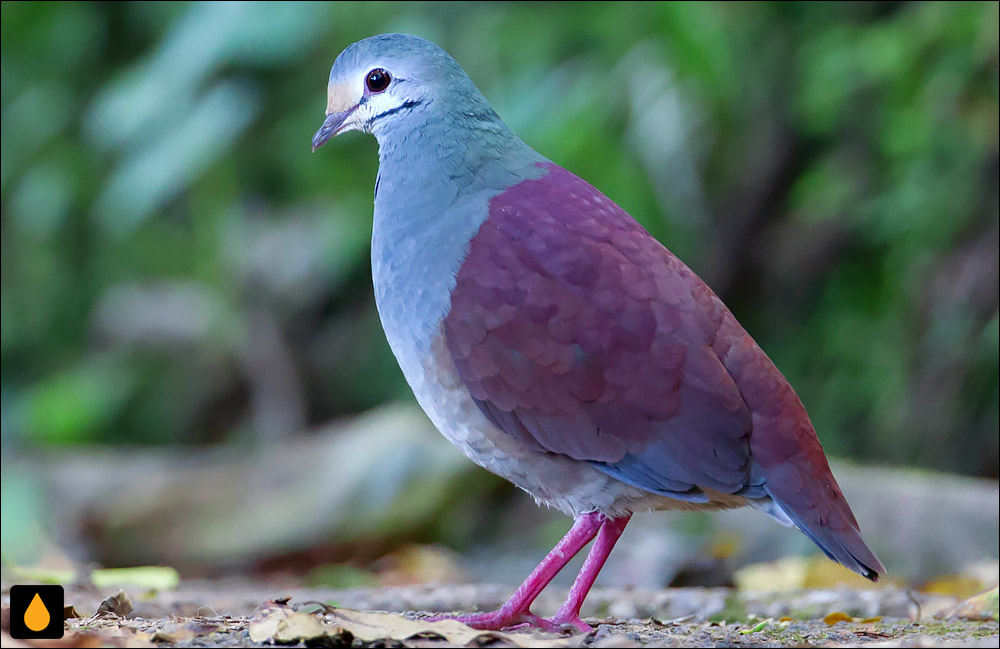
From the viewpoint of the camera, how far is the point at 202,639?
220cm

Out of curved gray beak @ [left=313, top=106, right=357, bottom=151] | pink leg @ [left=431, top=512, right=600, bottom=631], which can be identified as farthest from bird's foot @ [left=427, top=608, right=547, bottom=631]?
curved gray beak @ [left=313, top=106, right=357, bottom=151]

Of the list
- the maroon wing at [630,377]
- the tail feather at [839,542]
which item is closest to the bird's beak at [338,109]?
the maroon wing at [630,377]

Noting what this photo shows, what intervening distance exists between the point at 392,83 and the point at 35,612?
5.52 ft

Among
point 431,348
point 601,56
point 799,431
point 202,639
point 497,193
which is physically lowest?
point 202,639

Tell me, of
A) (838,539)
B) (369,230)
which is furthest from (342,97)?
(369,230)

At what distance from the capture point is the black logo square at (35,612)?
6.93 feet

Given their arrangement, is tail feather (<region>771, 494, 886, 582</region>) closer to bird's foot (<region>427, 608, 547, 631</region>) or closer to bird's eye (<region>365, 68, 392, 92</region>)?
bird's foot (<region>427, 608, 547, 631</region>)

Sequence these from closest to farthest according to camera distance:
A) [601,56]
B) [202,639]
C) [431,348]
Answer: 1. [202,639]
2. [431,348]
3. [601,56]

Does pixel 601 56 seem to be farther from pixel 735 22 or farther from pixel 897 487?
pixel 897 487

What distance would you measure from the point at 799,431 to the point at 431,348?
0.89m

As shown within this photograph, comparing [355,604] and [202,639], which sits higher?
[202,639]

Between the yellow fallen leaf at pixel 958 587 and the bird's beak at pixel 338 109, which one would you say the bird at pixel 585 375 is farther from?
the yellow fallen leaf at pixel 958 587

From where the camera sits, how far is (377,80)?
3.14 m

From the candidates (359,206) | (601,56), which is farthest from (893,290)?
(359,206)
